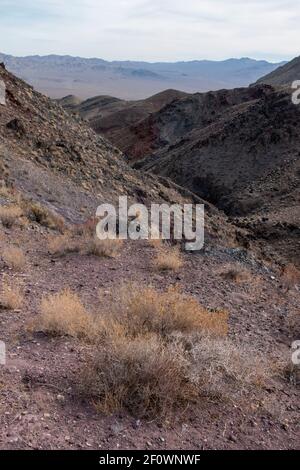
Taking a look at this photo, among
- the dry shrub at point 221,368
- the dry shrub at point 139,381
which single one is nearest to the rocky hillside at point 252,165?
the dry shrub at point 221,368

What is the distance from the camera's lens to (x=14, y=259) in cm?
865

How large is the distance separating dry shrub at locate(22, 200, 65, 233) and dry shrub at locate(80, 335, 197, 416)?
720 cm

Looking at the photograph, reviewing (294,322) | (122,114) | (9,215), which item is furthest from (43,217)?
(122,114)

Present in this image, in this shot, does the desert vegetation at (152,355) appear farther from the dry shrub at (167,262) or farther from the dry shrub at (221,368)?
the dry shrub at (167,262)

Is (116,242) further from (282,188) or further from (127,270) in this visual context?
(282,188)

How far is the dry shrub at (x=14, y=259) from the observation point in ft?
28.2

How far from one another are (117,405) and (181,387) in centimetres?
61

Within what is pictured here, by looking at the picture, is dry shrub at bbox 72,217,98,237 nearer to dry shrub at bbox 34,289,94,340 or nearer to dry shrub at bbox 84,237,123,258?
dry shrub at bbox 84,237,123,258

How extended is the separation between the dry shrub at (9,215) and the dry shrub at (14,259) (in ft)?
6.23

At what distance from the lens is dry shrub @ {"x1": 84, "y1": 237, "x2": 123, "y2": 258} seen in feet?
33.6

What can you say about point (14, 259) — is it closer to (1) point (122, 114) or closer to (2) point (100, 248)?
(2) point (100, 248)

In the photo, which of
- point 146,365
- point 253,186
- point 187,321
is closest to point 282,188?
point 253,186

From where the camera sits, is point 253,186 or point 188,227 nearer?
point 188,227

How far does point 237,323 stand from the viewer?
24.9ft
